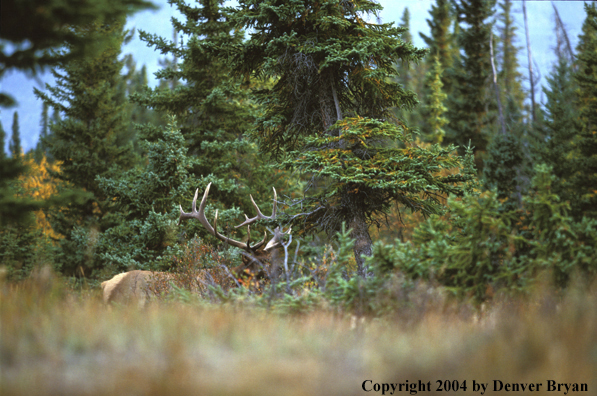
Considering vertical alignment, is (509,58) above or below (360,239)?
above

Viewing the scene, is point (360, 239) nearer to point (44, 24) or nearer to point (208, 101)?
point (44, 24)

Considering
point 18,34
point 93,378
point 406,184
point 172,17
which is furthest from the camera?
point 172,17

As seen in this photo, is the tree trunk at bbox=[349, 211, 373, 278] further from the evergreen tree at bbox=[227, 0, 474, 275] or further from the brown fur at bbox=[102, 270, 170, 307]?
the brown fur at bbox=[102, 270, 170, 307]

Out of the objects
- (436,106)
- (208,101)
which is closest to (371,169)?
(208,101)

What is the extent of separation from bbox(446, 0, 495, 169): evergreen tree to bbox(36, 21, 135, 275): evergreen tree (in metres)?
20.2

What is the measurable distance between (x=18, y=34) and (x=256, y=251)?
17.8 ft

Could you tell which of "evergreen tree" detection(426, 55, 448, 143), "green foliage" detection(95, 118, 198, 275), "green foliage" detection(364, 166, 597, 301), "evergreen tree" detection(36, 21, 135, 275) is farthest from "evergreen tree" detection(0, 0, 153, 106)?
"evergreen tree" detection(426, 55, 448, 143)

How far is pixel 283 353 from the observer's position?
10.1ft

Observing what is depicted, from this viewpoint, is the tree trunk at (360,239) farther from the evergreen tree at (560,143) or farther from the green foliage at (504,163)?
the green foliage at (504,163)

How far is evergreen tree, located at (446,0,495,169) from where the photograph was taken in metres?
25.8

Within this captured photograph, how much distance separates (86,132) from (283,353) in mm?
17989

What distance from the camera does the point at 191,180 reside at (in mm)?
12727

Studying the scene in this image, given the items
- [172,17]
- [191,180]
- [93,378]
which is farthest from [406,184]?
[172,17]

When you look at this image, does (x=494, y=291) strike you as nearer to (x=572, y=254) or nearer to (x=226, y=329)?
(x=572, y=254)
